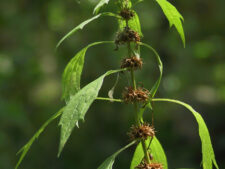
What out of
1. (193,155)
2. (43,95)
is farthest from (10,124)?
(193,155)

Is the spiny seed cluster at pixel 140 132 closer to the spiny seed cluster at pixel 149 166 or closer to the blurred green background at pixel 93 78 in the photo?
the spiny seed cluster at pixel 149 166

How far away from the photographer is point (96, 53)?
5.14m

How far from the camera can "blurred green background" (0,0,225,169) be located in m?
4.46

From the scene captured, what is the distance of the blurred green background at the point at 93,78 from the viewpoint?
446 centimetres

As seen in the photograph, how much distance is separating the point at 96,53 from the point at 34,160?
55.6 inches

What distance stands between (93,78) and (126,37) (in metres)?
4.07

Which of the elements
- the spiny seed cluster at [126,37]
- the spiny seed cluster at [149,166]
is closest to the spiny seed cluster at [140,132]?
the spiny seed cluster at [149,166]

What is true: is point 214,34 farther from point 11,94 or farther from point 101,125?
point 11,94

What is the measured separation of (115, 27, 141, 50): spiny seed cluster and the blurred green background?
287cm

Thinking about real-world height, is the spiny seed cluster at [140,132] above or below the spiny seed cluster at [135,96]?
below

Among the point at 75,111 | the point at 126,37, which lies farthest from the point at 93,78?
the point at 75,111

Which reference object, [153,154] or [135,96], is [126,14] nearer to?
[135,96]

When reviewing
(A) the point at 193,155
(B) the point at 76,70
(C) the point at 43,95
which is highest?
(B) the point at 76,70

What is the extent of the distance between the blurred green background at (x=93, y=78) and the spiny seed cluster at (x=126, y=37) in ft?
9.40
